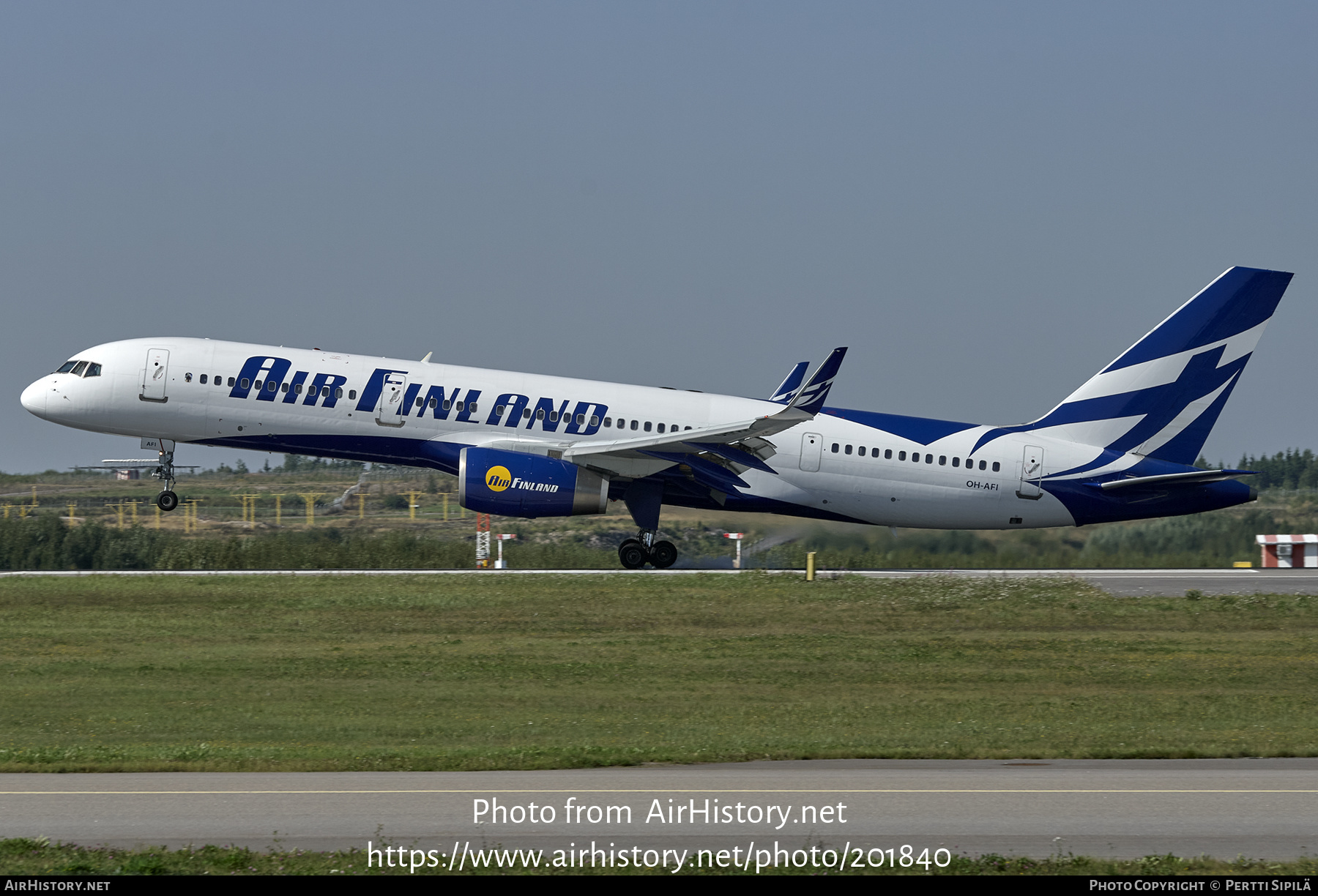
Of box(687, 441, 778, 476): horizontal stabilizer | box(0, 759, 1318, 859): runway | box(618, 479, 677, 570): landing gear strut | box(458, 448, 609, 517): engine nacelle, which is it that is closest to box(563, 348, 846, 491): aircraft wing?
box(687, 441, 778, 476): horizontal stabilizer

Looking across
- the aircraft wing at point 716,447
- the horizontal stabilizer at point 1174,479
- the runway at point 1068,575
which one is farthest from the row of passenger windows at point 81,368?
the horizontal stabilizer at point 1174,479

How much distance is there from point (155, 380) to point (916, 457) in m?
19.4

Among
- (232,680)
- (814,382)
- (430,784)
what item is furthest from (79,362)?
(430,784)

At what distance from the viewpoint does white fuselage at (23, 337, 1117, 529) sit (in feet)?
106

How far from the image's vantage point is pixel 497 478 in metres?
31.3

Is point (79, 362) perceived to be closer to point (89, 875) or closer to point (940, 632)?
point (940, 632)

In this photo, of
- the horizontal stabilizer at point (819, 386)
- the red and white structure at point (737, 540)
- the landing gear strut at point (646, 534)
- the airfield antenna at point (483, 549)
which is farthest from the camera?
the airfield antenna at point (483, 549)

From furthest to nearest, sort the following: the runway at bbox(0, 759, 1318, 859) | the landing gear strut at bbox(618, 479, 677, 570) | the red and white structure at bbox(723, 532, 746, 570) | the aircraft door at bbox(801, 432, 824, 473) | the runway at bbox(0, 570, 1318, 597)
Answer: the red and white structure at bbox(723, 532, 746, 570) → the aircraft door at bbox(801, 432, 824, 473) → the landing gear strut at bbox(618, 479, 677, 570) → the runway at bbox(0, 570, 1318, 597) → the runway at bbox(0, 759, 1318, 859)

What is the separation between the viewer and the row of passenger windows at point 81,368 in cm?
3253

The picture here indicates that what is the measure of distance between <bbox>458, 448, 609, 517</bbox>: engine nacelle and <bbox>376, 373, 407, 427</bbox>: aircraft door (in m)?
1.99

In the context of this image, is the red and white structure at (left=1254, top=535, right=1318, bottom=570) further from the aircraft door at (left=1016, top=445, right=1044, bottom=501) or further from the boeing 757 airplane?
the aircraft door at (left=1016, top=445, right=1044, bottom=501)

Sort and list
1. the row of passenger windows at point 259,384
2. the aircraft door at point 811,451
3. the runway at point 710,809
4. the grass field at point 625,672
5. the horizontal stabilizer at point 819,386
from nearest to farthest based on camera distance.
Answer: the runway at point 710,809, the grass field at point 625,672, the horizontal stabilizer at point 819,386, the row of passenger windows at point 259,384, the aircraft door at point 811,451

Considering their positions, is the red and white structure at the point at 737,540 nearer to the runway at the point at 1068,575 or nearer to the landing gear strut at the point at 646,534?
the runway at the point at 1068,575

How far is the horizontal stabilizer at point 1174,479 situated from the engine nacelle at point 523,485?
13845 millimetres
